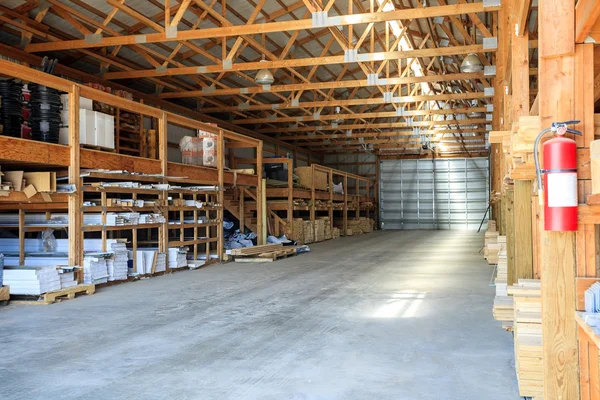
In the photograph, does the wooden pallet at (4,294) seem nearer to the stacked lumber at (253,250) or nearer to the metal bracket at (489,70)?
the stacked lumber at (253,250)

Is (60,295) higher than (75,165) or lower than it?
lower

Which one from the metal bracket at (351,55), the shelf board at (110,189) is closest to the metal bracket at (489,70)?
the metal bracket at (351,55)

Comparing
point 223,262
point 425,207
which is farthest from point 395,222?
point 223,262

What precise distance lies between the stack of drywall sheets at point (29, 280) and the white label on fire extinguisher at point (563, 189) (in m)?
8.28

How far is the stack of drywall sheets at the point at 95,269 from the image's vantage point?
10.4 metres

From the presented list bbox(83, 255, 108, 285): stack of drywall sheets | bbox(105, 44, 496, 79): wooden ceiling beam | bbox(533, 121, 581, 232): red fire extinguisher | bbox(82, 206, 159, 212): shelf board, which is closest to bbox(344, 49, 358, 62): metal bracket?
bbox(105, 44, 496, 79): wooden ceiling beam

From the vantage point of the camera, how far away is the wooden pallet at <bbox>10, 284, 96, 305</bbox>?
912 centimetres

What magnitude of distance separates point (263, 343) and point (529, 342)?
302 cm

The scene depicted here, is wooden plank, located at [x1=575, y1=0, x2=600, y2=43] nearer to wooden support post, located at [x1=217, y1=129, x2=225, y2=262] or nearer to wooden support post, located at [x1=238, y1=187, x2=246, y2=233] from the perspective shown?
wooden support post, located at [x1=217, y1=129, x2=225, y2=262]

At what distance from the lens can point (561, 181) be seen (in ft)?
11.5

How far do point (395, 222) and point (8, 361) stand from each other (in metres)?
34.6

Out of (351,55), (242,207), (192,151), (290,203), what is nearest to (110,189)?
(192,151)

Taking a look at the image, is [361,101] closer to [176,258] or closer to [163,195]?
[163,195]

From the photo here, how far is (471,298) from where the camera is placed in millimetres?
9250
